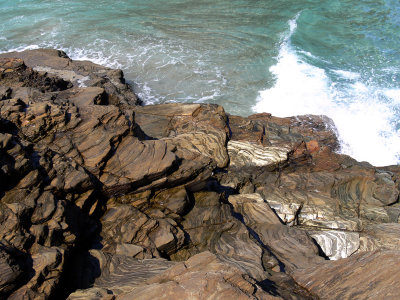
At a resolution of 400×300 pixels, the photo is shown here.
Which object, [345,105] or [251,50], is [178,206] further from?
[251,50]

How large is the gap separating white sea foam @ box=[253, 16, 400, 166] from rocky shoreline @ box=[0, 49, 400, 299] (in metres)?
2.81

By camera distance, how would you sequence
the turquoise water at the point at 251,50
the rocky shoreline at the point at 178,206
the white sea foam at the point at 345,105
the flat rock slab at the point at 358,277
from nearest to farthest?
the flat rock slab at the point at 358,277
the rocky shoreline at the point at 178,206
the white sea foam at the point at 345,105
the turquoise water at the point at 251,50

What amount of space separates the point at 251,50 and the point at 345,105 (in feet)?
23.8

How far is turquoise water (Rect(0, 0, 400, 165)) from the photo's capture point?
62.4 feet

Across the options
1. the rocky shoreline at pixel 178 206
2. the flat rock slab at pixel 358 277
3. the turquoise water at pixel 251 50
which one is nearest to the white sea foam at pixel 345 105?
the turquoise water at pixel 251 50

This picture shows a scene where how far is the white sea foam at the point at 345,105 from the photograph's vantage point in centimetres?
1689

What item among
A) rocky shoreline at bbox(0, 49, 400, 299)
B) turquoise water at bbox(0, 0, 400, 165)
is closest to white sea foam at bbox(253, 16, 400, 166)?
turquoise water at bbox(0, 0, 400, 165)

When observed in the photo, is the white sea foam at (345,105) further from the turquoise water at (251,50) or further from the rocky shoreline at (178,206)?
the rocky shoreline at (178,206)

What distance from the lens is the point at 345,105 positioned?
19203mm

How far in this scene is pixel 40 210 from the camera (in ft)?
25.7

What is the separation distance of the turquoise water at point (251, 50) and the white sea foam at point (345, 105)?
0.05 metres

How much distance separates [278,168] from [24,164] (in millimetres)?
8269

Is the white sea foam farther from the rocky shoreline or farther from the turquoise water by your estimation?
the rocky shoreline

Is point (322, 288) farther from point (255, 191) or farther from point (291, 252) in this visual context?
point (255, 191)
